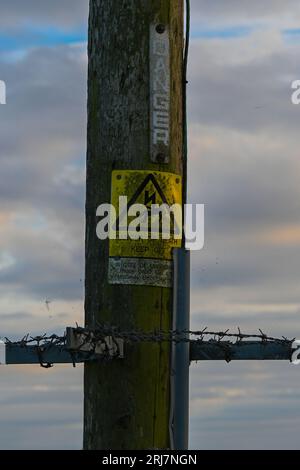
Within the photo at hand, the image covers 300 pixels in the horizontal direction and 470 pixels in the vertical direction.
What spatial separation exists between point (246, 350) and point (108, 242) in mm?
941

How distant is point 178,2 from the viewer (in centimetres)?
883

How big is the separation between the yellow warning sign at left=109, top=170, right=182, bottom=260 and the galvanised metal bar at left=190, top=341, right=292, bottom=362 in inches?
21.9

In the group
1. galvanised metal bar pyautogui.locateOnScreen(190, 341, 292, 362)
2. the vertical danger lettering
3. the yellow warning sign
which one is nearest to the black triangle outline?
the yellow warning sign

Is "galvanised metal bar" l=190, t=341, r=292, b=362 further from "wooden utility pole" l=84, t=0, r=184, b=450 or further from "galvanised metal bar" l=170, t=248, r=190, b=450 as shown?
"wooden utility pole" l=84, t=0, r=184, b=450

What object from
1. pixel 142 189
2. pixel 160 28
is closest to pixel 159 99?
pixel 160 28

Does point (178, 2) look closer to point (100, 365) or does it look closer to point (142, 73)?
point (142, 73)

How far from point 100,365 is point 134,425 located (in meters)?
0.37

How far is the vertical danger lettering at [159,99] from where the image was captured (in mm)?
8570

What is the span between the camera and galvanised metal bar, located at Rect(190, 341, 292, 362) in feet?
27.2

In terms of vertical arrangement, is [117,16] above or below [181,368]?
above

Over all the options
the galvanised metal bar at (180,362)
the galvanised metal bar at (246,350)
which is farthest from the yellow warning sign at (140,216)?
the galvanised metal bar at (246,350)

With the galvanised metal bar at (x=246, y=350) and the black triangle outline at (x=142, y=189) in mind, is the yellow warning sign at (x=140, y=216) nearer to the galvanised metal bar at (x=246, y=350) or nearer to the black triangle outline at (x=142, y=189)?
the black triangle outline at (x=142, y=189)
